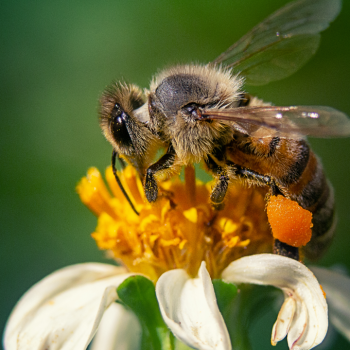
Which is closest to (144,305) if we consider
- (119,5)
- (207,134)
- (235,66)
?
(207,134)

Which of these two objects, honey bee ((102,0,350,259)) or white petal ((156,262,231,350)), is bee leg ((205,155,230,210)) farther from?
white petal ((156,262,231,350))

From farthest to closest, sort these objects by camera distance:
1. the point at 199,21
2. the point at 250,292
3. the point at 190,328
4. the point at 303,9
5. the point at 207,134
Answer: the point at 199,21, the point at 303,9, the point at 250,292, the point at 207,134, the point at 190,328

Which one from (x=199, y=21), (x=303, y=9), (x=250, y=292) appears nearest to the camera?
(x=250, y=292)

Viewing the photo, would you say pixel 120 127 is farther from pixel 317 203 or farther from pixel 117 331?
pixel 117 331

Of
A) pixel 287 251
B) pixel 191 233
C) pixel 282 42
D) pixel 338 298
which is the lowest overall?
pixel 338 298

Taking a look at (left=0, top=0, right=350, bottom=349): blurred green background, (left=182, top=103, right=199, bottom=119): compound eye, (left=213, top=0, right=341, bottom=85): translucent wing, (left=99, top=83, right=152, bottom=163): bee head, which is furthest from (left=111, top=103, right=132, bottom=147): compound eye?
(left=0, top=0, right=350, bottom=349): blurred green background

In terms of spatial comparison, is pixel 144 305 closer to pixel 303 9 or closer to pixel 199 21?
pixel 303 9

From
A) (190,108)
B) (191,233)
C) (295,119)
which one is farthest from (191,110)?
(191,233)
